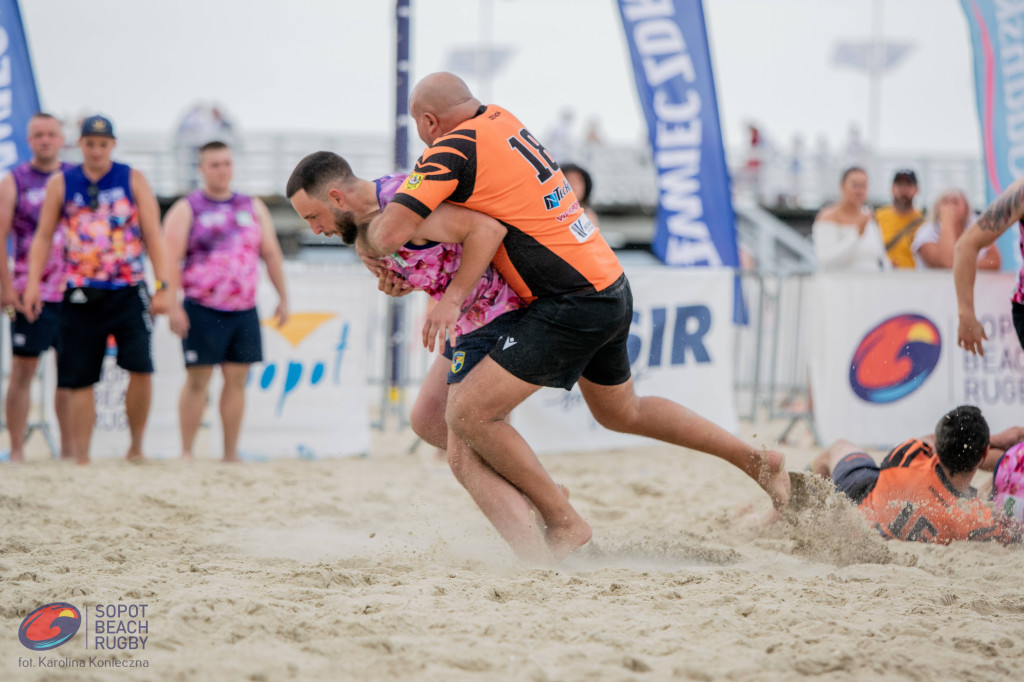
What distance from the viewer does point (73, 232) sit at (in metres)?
5.47

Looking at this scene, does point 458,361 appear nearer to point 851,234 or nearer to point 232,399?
point 232,399

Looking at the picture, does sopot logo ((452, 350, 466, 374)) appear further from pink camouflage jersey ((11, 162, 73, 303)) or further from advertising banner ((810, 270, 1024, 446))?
advertising banner ((810, 270, 1024, 446))

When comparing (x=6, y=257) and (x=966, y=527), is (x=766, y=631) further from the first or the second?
(x=6, y=257)

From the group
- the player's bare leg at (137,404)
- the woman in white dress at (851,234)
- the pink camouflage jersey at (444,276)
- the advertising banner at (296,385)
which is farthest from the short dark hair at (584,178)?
the player's bare leg at (137,404)

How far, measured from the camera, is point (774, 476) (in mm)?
3689

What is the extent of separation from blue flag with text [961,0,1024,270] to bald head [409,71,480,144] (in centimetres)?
482

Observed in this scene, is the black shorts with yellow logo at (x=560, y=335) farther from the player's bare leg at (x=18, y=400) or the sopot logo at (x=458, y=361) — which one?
the player's bare leg at (x=18, y=400)

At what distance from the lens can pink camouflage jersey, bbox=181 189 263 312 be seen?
5723 mm

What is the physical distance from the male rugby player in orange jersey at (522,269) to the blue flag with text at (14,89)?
4918 millimetres

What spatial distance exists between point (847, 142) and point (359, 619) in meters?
18.6

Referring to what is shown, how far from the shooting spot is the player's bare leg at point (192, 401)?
5.80 m

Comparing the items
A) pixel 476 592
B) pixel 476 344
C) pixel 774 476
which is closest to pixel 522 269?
pixel 476 344

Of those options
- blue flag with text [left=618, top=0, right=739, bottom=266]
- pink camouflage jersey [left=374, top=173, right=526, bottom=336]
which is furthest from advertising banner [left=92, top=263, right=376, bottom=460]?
pink camouflage jersey [left=374, top=173, right=526, bottom=336]

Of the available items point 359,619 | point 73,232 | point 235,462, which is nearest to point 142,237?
point 73,232
